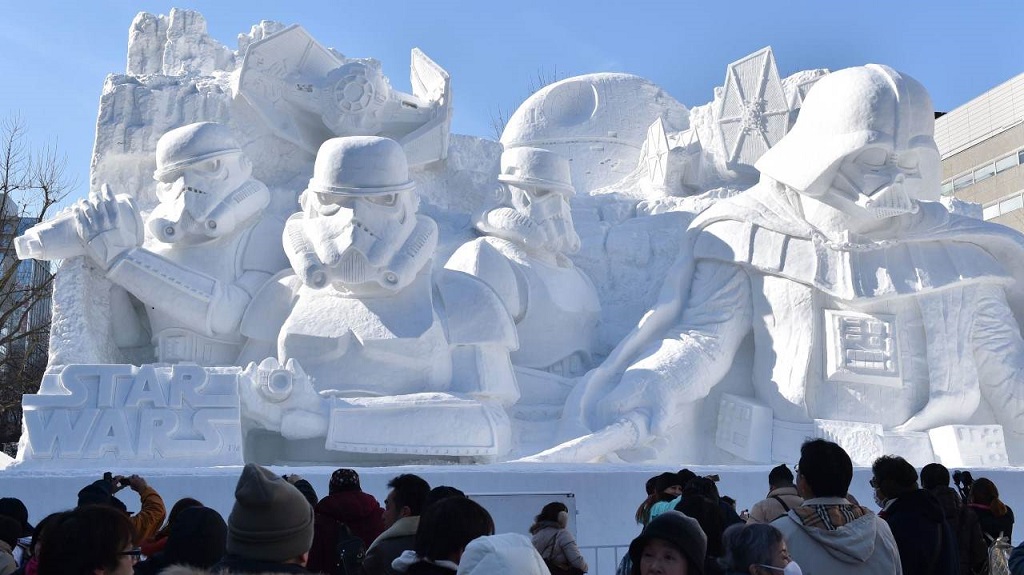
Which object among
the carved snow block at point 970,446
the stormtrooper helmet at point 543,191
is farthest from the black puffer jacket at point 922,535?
the stormtrooper helmet at point 543,191

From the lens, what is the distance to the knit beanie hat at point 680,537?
2410 mm

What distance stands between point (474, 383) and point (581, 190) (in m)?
3.16

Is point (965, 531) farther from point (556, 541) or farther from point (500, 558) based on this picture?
point (500, 558)

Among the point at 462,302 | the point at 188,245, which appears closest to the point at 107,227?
the point at 188,245

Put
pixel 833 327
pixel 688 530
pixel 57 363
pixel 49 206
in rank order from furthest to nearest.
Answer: pixel 49 206 < pixel 833 327 < pixel 57 363 < pixel 688 530

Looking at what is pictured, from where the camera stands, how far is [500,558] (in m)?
2.18

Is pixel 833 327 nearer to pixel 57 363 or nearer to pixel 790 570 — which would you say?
pixel 57 363

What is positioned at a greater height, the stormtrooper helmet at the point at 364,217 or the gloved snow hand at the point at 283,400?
the stormtrooper helmet at the point at 364,217

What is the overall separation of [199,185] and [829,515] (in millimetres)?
5182

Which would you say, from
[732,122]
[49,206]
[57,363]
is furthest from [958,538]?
[49,206]

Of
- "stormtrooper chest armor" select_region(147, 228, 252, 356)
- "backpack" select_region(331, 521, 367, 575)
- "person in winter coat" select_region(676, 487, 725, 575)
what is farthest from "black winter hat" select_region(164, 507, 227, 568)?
"stormtrooper chest armor" select_region(147, 228, 252, 356)

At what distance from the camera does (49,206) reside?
14188mm

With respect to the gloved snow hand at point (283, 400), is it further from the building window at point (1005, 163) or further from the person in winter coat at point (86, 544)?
the building window at point (1005, 163)

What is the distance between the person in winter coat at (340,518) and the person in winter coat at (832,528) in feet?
3.57
